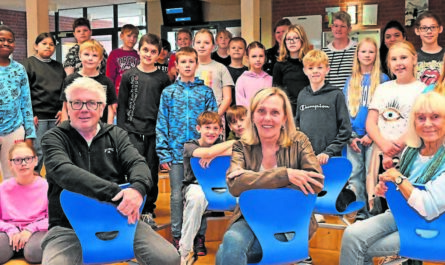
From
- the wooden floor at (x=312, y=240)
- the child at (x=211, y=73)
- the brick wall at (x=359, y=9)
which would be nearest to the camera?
the wooden floor at (x=312, y=240)

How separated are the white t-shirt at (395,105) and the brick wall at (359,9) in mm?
5932

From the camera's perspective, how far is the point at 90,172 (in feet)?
8.44

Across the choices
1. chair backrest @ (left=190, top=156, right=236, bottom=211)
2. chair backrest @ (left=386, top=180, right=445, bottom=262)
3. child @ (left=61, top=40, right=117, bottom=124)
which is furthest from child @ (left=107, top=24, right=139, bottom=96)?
chair backrest @ (left=386, top=180, right=445, bottom=262)

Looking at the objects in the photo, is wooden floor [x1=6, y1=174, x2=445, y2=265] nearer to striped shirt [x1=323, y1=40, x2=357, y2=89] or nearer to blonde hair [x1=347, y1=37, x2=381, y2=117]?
blonde hair [x1=347, y1=37, x2=381, y2=117]

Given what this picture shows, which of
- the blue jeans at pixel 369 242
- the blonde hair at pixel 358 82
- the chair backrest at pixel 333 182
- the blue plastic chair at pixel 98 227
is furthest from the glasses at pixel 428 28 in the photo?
the blue plastic chair at pixel 98 227

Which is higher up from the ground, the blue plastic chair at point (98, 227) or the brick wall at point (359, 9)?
the brick wall at point (359, 9)

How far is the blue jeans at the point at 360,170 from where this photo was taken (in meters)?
3.86

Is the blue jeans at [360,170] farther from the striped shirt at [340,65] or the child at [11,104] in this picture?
the child at [11,104]

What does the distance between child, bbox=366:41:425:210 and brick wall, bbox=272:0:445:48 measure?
5.91 meters

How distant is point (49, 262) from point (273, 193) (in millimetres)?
1043

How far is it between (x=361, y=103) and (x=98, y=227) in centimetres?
237

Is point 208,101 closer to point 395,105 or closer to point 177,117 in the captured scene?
point 177,117

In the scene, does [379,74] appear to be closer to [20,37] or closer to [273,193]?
[273,193]

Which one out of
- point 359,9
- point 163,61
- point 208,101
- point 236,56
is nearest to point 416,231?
point 208,101
